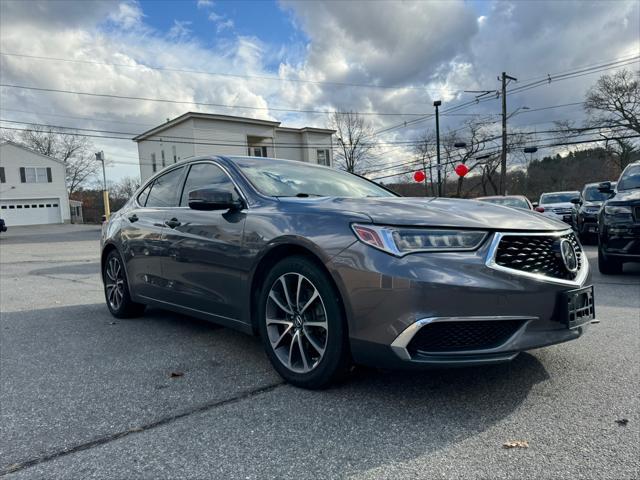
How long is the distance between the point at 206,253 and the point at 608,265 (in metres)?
Answer: 6.31

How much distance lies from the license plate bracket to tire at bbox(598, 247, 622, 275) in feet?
16.1

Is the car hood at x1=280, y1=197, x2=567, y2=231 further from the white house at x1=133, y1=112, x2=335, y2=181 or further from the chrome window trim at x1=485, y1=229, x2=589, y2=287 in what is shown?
the white house at x1=133, y1=112, x2=335, y2=181

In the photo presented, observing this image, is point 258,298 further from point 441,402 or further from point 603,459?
point 603,459

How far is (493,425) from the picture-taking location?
2.41m

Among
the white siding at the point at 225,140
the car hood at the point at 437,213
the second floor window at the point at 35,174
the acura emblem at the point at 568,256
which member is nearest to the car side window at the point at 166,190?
the car hood at the point at 437,213

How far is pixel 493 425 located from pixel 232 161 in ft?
8.69

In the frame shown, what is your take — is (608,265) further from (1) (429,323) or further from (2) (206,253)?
(2) (206,253)

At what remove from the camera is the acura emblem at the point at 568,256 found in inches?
108

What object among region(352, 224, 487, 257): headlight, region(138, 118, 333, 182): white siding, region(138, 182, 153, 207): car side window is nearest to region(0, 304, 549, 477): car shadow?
region(352, 224, 487, 257): headlight

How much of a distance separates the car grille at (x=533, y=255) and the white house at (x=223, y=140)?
93.2 feet

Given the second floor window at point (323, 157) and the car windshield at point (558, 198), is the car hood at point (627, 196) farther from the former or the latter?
the second floor window at point (323, 157)

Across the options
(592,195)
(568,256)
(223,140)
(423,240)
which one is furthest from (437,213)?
(223,140)

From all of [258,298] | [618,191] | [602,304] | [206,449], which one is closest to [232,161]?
[258,298]

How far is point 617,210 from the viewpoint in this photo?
656 centimetres
